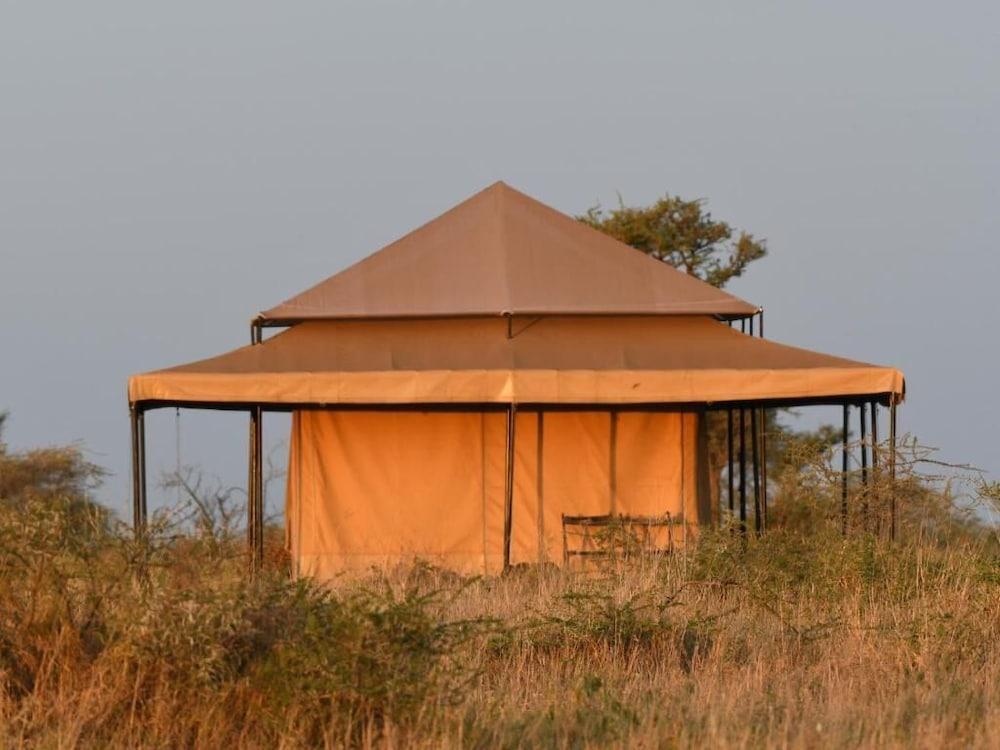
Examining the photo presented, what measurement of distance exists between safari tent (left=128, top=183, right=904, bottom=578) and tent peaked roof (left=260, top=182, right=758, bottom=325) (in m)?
0.02

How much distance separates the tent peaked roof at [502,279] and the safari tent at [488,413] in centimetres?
2

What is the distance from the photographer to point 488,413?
1429cm

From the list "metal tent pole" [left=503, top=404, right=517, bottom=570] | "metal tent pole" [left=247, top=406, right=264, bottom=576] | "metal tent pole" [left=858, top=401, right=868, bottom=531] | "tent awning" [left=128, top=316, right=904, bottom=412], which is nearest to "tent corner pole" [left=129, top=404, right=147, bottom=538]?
"tent awning" [left=128, top=316, right=904, bottom=412]

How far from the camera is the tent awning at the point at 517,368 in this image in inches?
504

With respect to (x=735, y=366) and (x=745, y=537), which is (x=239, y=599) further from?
(x=735, y=366)

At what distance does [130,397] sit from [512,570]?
3072mm

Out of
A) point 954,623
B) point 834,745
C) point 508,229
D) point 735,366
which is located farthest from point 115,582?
point 508,229

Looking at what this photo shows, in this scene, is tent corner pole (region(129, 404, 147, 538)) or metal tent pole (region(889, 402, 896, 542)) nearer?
metal tent pole (region(889, 402, 896, 542))

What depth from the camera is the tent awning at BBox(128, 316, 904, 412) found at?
12.8 m

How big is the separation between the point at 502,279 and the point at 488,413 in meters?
1.07

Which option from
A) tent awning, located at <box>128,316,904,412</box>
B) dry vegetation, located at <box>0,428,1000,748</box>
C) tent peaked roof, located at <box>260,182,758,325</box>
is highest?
tent peaked roof, located at <box>260,182,758,325</box>

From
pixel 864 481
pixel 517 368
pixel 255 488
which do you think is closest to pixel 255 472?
pixel 255 488

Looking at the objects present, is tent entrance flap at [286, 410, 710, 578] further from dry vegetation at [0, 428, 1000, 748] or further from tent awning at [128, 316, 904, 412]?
dry vegetation at [0, 428, 1000, 748]

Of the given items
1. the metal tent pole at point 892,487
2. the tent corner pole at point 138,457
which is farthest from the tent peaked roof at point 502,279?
the metal tent pole at point 892,487
